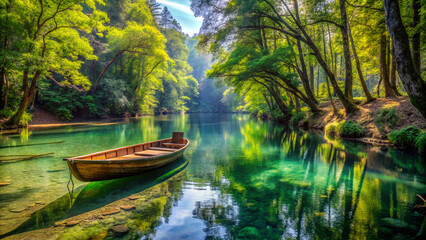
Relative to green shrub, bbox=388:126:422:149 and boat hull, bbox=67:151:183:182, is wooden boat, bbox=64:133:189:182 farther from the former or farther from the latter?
green shrub, bbox=388:126:422:149

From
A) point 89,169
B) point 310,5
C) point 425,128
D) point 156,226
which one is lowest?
point 156,226

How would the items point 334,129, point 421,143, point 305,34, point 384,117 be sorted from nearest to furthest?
point 421,143
point 384,117
point 305,34
point 334,129

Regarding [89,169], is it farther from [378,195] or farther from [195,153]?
[378,195]

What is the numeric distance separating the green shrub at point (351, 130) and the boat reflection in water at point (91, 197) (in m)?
10.5

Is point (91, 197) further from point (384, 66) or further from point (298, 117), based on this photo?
point (298, 117)

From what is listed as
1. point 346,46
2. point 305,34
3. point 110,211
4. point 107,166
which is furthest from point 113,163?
point 346,46

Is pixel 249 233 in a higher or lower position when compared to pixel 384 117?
lower

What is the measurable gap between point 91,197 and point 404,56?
26.6 feet

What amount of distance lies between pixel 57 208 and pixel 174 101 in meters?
44.2

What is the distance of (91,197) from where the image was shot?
4.71 metres

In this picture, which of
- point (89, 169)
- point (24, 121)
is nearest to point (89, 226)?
point (89, 169)

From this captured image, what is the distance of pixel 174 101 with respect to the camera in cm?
4747

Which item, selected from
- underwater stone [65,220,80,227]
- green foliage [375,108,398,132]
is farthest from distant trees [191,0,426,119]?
underwater stone [65,220,80,227]

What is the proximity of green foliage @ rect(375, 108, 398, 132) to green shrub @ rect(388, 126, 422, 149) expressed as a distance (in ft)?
3.56
